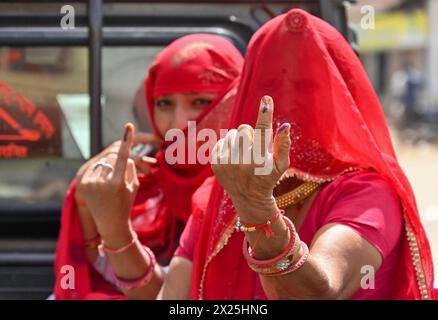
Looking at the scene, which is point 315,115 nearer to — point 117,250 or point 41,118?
point 117,250

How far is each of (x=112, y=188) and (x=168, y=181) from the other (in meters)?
0.33

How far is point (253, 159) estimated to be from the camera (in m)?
1.55

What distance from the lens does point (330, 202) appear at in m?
1.92

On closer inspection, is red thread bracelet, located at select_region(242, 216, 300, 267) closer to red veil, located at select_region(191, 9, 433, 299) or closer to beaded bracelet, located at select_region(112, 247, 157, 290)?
red veil, located at select_region(191, 9, 433, 299)

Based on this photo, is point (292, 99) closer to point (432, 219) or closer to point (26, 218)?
point (26, 218)

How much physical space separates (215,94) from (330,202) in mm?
750

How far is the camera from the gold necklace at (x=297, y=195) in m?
1.95

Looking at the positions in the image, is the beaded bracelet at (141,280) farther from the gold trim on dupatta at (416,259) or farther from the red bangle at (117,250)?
the gold trim on dupatta at (416,259)

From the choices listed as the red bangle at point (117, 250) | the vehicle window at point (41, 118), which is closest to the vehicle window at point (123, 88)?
the vehicle window at point (41, 118)

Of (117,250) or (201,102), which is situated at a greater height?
(201,102)

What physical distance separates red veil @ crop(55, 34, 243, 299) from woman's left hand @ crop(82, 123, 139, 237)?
0.84 ft

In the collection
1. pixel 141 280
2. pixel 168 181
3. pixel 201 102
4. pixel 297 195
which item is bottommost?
pixel 141 280

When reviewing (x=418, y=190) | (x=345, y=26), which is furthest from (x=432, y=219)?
(x=345, y=26)

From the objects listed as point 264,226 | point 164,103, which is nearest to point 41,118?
point 164,103
